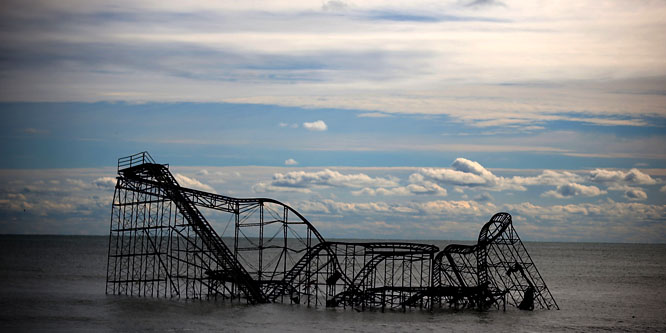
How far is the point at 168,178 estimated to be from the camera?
55656 mm

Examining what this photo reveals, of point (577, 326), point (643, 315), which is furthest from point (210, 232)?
point (643, 315)

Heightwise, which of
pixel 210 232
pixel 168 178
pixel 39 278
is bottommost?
pixel 39 278

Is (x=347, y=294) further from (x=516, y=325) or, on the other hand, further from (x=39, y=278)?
(x=39, y=278)

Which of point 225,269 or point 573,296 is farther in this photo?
point 573,296

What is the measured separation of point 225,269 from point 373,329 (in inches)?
567

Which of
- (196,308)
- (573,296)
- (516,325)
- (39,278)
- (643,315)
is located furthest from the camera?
(39,278)

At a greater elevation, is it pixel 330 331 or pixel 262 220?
pixel 262 220

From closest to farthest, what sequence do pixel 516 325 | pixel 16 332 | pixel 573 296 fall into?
pixel 16 332
pixel 516 325
pixel 573 296

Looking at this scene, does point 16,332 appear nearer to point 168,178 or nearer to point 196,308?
point 196,308

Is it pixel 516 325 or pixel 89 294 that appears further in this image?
pixel 89 294

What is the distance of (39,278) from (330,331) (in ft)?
186

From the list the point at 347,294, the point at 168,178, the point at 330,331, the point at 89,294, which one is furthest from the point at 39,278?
the point at 330,331

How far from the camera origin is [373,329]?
43.9 meters

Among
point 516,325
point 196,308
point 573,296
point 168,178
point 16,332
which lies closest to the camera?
point 16,332
